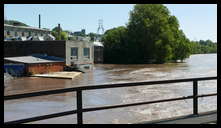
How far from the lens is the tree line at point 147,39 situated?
213 feet

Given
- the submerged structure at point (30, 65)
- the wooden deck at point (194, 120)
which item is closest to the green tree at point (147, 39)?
the submerged structure at point (30, 65)

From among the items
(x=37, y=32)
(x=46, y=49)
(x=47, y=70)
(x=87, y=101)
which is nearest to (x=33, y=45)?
(x=46, y=49)

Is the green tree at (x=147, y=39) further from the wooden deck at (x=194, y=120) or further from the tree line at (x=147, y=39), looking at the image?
the wooden deck at (x=194, y=120)

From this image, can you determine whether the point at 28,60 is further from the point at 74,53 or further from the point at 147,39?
the point at 147,39

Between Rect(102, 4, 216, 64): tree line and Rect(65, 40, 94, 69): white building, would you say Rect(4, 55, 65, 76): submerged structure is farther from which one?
Rect(102, 4, 216, 64): tree line

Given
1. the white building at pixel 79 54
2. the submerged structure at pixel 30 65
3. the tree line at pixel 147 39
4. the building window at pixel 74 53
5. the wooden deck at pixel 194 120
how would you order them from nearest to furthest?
the wooden deck at pixel 194 120 < the submerged structure at pixel 30 65 < the white building at pixel 79 54 < the building window at pixel 74 53 < the tree line at pixel 147 39

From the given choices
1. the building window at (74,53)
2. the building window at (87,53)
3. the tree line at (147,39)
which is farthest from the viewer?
the tree line at (147,39)

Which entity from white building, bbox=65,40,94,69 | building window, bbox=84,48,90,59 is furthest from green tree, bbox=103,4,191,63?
building window, bbox=84,48,90,59

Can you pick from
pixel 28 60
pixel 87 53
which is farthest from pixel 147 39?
pixel 28 60

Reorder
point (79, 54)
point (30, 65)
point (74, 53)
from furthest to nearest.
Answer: point (79, 54), point (74, 53), point (30, 65)

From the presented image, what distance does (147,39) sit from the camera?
65250 mm

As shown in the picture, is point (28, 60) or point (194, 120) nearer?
point (194, 120)
